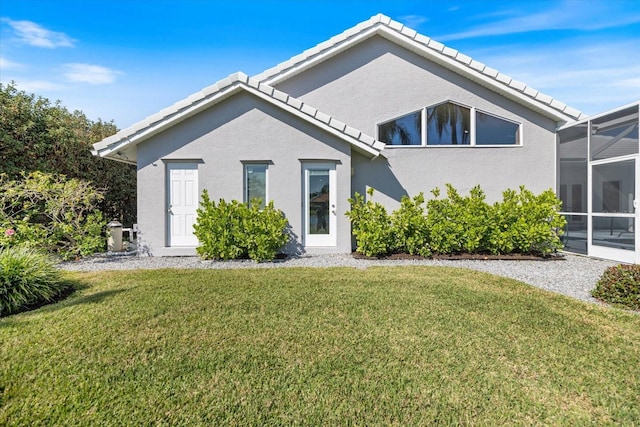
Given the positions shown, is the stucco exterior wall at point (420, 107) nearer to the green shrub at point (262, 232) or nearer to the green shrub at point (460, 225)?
the green shrub at point (460, 225)

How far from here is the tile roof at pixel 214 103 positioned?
9.87 metres

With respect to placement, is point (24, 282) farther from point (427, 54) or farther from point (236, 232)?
point (427, 54)

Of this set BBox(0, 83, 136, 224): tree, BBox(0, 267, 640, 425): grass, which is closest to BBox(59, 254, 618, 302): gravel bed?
BBox(0, 267, 640, 425): grass

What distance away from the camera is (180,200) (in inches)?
413

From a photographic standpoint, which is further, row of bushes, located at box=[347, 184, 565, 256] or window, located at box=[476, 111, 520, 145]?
window, located at box=[476, 111, 520, 145]

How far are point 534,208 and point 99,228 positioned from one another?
535 inches

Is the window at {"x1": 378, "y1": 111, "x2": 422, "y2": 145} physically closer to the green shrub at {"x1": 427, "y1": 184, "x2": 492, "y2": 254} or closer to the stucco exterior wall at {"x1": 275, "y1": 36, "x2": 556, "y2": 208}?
the stucco exterior wall at {"x1": 275, "y1": 36, "x2": 556, "y2": 208}

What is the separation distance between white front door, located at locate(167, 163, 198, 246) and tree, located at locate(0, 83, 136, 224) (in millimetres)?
3968

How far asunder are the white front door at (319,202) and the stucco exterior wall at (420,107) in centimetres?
271

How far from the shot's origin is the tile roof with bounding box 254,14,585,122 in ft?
38.4

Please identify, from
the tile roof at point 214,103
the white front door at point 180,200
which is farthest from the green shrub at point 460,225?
the white front door at point 180,200

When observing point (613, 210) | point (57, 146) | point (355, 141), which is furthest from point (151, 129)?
point (613, 210)

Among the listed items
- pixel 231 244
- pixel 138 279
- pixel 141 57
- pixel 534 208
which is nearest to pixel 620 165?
pixel 534 208

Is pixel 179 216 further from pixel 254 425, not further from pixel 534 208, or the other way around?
pixel 534 208
